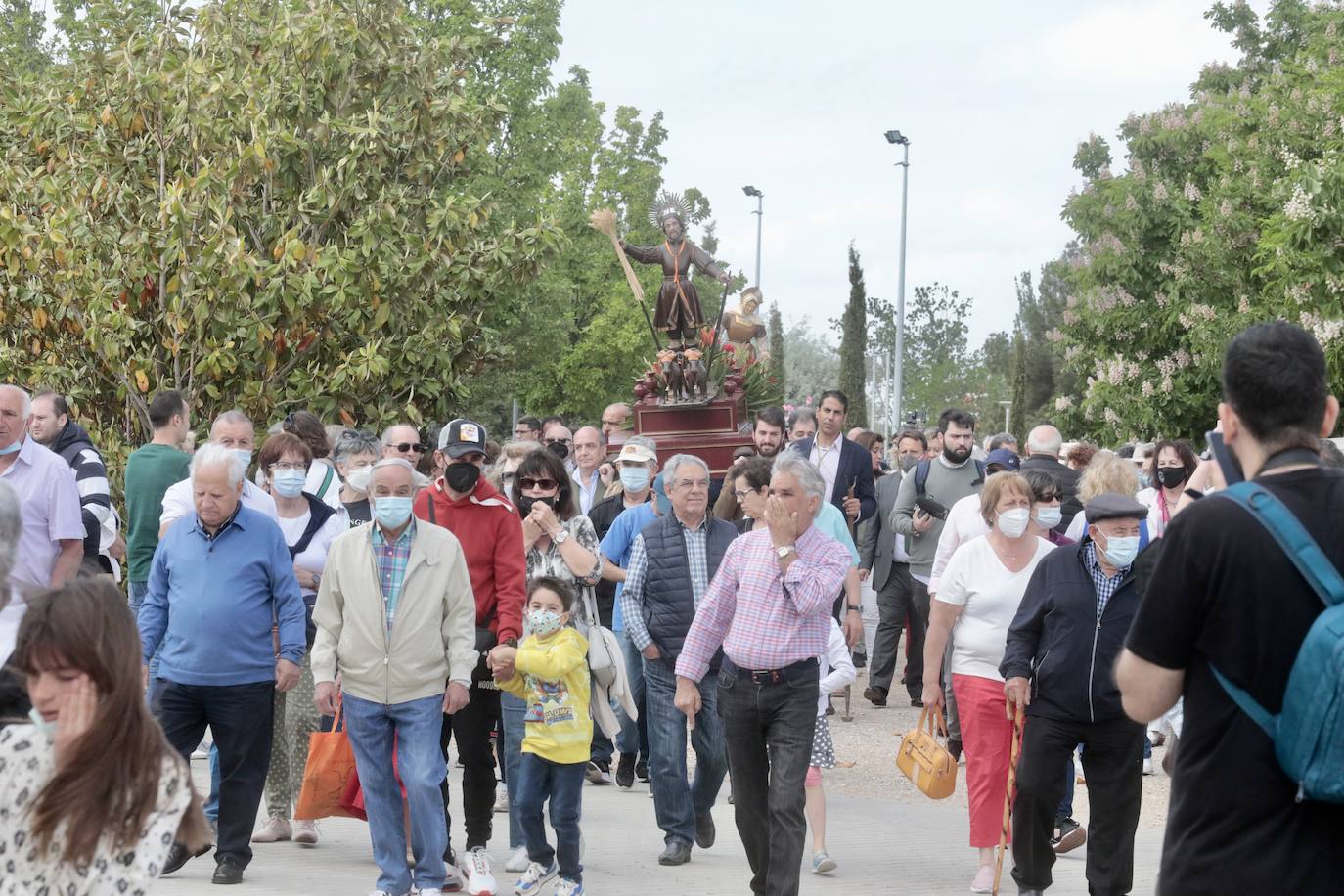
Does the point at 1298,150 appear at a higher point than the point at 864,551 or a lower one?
higher

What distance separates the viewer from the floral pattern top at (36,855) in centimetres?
333

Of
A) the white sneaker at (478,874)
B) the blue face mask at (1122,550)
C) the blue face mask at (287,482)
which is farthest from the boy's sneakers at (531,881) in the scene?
the blue face mask at (1122,550)

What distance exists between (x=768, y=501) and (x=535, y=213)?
28446 mm

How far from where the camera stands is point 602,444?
12.9 m

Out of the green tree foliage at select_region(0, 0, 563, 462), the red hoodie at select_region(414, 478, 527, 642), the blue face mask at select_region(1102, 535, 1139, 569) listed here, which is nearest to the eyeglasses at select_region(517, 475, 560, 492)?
the red hoodie at select_region(414, 478, 527, 642)

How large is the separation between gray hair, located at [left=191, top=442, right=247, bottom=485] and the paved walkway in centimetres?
185

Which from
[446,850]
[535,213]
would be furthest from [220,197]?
[535,213]

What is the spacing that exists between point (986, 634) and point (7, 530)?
188 inches

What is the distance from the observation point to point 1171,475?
467 inches

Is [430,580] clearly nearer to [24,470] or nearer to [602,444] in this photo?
[24,470]

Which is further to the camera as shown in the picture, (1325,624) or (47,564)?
(47,564)

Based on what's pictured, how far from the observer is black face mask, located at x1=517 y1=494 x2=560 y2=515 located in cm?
883

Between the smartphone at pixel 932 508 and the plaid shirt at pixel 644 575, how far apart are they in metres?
4.53

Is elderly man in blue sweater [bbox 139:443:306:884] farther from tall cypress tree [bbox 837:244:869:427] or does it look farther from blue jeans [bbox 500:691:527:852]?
tall cypress tree [bbox 837:244:869:427]
